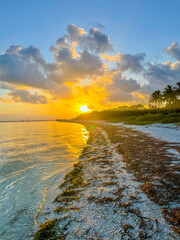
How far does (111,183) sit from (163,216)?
178 centimetres

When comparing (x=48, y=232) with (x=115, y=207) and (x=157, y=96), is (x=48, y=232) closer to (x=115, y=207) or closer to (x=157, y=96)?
(x=115, y=207)

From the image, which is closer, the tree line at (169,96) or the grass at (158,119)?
the grass at (158,119)

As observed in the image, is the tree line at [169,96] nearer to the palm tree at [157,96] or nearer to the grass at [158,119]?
the palm tree at [157,96]

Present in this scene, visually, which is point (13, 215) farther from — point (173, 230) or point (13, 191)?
point (173, 230)

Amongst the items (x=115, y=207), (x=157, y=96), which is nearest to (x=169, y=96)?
(x=157, y=96)

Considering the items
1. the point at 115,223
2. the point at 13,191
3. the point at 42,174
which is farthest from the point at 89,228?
the point at 42,174

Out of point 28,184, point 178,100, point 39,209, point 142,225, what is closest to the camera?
point 142,225

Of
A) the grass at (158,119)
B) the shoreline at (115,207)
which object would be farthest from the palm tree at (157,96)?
the shoreline at (115,207)

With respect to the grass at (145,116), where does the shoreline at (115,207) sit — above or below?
below

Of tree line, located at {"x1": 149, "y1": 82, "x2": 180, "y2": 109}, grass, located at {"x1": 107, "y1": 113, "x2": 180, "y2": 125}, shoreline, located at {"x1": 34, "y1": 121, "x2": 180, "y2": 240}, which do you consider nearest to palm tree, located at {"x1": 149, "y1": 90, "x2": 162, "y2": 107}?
tree line, located at {"x1": 149, "y1": 82, "x2": 180, "y2": 109}

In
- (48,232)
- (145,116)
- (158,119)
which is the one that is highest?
(145,116)

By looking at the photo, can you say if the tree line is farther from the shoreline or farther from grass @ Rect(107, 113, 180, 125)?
the shoreline

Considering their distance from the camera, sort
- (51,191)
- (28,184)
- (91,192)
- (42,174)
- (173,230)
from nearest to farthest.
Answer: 1. (173,230)
2. (91,192)
3. (51,191)
4. (28,184)
5. (42,174)

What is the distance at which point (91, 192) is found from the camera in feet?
12.0
